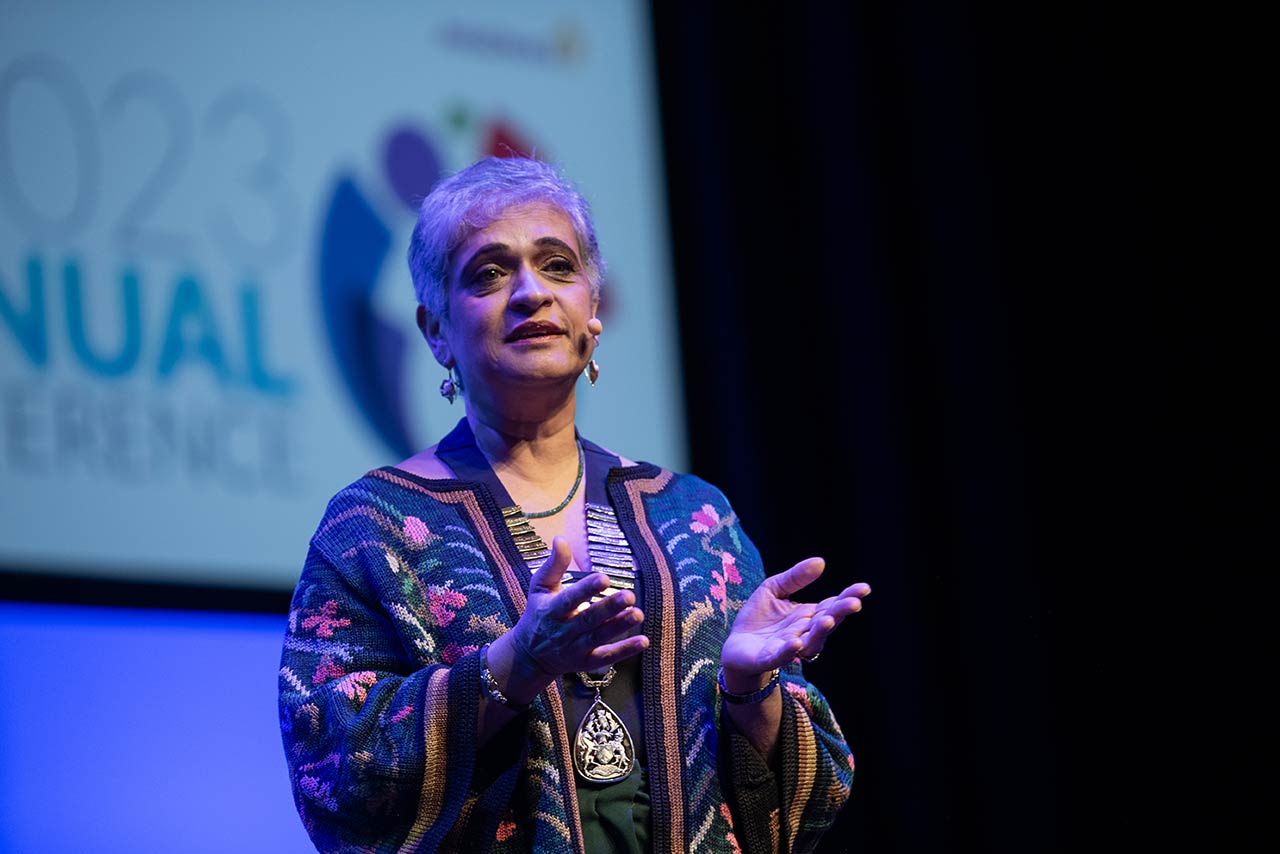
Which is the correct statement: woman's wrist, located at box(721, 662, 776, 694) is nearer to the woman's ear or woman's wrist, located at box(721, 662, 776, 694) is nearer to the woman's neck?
the woman's neck

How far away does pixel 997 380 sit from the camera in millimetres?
3303

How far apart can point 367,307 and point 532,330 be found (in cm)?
104

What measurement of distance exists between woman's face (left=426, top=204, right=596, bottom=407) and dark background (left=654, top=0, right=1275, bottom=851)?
135cm

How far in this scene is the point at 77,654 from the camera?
2.50 meters

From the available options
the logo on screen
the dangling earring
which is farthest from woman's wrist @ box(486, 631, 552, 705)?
the logo on screen

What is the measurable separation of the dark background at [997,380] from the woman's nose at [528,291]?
1393 millimetres

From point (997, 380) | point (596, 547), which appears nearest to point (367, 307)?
A: point (596, 547)

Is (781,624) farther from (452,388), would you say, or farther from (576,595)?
(452,388)

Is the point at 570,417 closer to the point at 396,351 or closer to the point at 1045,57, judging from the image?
the point at 396,351

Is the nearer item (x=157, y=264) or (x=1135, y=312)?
(x=157, y=264)

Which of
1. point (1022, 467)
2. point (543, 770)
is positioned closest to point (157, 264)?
point (543, 770)

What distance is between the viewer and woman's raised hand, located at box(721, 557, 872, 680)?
5.36ft

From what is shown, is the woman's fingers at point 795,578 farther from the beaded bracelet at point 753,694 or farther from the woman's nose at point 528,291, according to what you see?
the woman's nose at point 528,291

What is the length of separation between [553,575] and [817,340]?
1.94 metres
